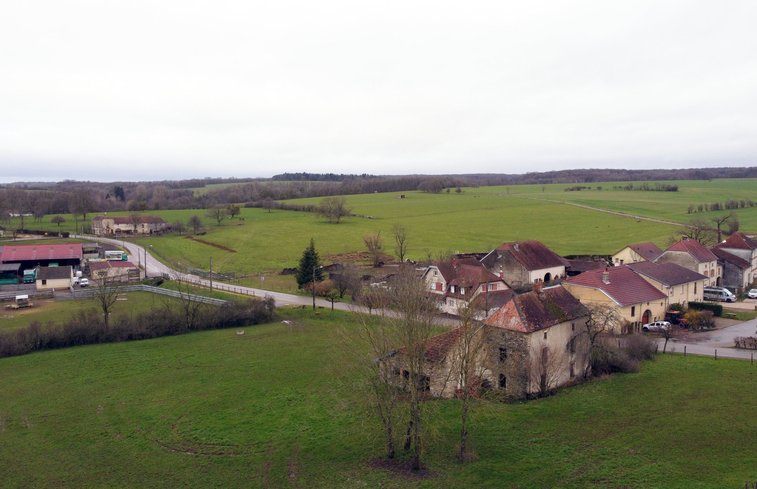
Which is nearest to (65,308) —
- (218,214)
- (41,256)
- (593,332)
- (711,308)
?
(41,256)

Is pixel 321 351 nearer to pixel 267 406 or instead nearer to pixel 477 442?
pixel 267 406

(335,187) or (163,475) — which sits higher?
(335,187)

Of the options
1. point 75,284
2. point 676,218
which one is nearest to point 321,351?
point 75,284

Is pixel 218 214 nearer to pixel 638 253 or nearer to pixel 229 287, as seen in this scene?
pixel 229 287

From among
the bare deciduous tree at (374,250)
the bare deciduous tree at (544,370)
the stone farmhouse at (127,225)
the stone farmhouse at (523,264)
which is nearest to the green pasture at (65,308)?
the bare deciduous tree at (374,250)

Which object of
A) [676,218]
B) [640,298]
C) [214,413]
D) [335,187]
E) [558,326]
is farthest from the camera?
[335,187]

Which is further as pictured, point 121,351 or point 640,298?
point 640,298
